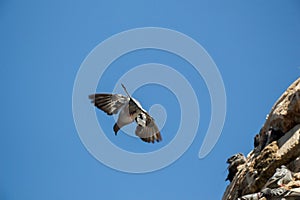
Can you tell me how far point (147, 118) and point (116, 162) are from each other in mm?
5876

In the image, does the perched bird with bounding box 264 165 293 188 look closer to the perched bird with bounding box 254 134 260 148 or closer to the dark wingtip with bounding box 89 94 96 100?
the perched bird with bounding box 254 134 260 148

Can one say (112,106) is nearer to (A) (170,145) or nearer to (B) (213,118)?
(A) (170,145)

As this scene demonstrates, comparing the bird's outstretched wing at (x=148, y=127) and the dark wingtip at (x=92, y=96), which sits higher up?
the dark wingtip at (x=92, y=96)

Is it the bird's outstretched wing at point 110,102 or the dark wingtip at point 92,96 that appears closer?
the bird's outstretched wing at point 110,102

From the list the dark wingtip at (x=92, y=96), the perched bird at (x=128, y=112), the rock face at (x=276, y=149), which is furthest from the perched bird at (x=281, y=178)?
the dark wingtip at (x=92, y=96)

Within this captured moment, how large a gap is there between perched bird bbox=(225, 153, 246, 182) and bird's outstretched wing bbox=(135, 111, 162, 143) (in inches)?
393

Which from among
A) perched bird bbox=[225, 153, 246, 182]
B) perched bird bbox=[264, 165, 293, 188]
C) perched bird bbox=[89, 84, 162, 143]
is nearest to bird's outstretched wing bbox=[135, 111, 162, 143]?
perched bird bbox=[89, 84, 162, 143]

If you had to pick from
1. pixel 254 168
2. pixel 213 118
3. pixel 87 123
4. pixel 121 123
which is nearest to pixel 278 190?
pixel 254 168

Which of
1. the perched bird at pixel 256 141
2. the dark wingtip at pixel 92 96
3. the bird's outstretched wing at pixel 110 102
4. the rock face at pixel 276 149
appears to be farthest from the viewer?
the perched bird at pixel 256 141

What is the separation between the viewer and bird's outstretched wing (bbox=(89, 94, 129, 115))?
819 inches

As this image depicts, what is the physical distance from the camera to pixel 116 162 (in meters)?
25.0

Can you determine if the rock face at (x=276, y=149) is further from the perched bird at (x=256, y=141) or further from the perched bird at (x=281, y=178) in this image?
the perched bird at (x=256, y=141)

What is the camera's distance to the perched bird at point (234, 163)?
28609 millimetres

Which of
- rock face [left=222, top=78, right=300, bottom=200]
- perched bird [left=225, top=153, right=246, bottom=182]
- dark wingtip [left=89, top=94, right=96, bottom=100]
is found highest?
dark wingtip [left=89, top=94, right=96, bottom=100]
